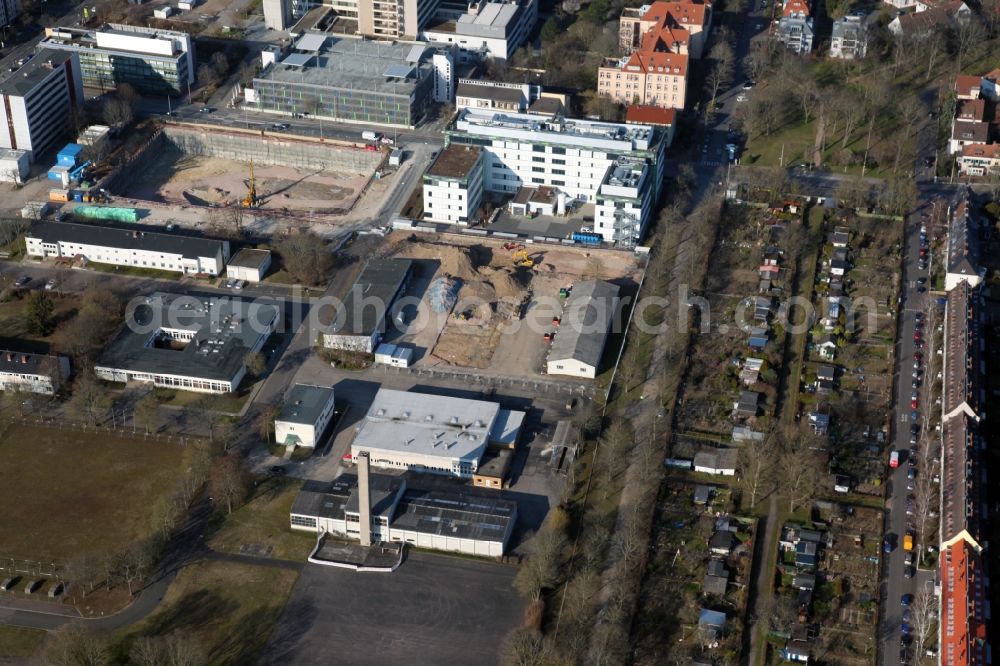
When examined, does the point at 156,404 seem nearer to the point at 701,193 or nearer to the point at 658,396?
the point at 658,396

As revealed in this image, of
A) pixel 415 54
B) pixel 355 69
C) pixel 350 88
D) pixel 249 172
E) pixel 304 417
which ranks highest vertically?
pixel 415 54

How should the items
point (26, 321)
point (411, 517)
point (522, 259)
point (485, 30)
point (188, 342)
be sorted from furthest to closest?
point (485, 30) → point (522, 259) → point (26, 321) → point (188, 342) → point (411, 517)

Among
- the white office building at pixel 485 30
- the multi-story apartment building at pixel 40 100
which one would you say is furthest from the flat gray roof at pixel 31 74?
the white office building at pixel 485 30

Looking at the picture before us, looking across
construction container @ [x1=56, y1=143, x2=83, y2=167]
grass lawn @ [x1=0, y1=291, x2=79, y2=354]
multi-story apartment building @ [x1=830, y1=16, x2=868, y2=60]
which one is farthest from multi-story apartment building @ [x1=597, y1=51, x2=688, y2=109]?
grass lawn @ [x1=0, y1=291, x2=79, y2=354]

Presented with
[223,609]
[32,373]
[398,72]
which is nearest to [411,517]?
[223,609]

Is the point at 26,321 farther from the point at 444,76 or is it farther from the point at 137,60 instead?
the point at 444,76

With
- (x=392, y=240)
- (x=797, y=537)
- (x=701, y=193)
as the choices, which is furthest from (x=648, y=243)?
(x=797, y=537)

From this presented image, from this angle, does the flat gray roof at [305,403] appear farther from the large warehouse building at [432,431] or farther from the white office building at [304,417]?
the large warehouse building at [432,431]
